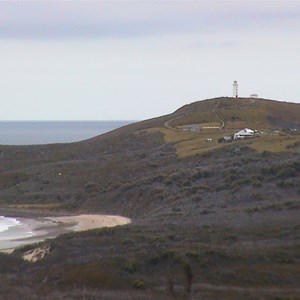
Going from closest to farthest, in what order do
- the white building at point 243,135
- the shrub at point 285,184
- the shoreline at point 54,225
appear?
the shrub at point 285,184 < the shoreline at point 54,225 < the white building at point 243,135

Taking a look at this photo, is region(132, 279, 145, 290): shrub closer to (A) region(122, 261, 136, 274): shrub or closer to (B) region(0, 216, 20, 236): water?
(A) region(122, 261, 136, 274): shrub

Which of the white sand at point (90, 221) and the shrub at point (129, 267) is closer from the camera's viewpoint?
the shrub at point (129, 267)

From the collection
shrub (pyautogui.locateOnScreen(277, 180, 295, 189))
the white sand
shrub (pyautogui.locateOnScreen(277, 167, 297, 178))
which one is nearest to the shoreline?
the white sand

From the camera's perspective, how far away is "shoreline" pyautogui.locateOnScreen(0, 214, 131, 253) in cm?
4512

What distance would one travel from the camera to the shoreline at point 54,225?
148ft

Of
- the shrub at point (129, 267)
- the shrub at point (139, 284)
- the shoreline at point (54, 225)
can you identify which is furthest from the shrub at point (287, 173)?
the shrub at point (139, 284)

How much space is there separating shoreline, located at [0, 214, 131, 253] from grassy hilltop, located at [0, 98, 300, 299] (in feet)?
5.51

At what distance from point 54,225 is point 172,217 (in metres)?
16.2

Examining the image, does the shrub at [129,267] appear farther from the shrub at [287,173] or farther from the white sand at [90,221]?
the white sand at [90,221]

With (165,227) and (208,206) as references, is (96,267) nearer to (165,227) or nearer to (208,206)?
(165,227)

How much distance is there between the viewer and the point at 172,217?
37.8m

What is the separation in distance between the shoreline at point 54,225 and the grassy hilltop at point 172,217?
168 cm

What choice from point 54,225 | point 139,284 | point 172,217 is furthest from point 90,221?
point 139,284

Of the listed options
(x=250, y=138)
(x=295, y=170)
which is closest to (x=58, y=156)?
(x=250, y=138)
